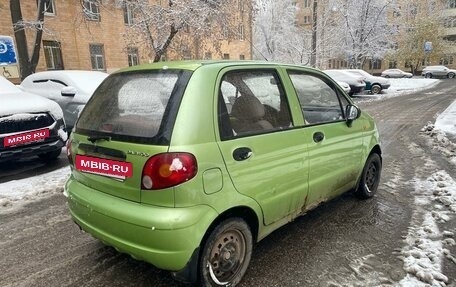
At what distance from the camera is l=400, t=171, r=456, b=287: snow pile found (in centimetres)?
278

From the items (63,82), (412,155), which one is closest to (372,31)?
(412,155)

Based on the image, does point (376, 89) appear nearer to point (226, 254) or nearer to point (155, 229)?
point (226, 254)

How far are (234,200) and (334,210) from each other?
2.10 metres

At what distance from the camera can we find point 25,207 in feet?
14.4

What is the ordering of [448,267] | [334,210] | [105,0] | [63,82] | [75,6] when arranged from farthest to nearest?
[75,6]
[105,0]
[63,82]
[334,210]
[448,267]

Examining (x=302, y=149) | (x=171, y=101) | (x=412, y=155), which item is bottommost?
(x=412, y=155)

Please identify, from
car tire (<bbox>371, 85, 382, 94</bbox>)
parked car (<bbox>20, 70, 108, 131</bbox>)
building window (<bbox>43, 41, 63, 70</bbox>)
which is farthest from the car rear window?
car tire (<bbox>371, 85, 382, 94</bbox>)

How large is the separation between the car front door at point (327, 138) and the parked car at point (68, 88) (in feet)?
17.8

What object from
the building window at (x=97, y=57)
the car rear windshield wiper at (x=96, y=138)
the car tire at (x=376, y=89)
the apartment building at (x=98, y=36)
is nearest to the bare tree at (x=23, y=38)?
the apartment building at (x=98, y=36)

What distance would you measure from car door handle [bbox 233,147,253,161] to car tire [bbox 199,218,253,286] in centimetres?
46

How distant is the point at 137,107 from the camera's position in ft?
8.34

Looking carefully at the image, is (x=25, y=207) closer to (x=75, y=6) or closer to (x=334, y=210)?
(x=334, y=210)

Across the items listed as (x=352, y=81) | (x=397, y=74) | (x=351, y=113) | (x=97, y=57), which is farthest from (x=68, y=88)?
(x=397, y=74)

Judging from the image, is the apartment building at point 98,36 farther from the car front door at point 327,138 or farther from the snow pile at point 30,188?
the car front door at point 327,138
